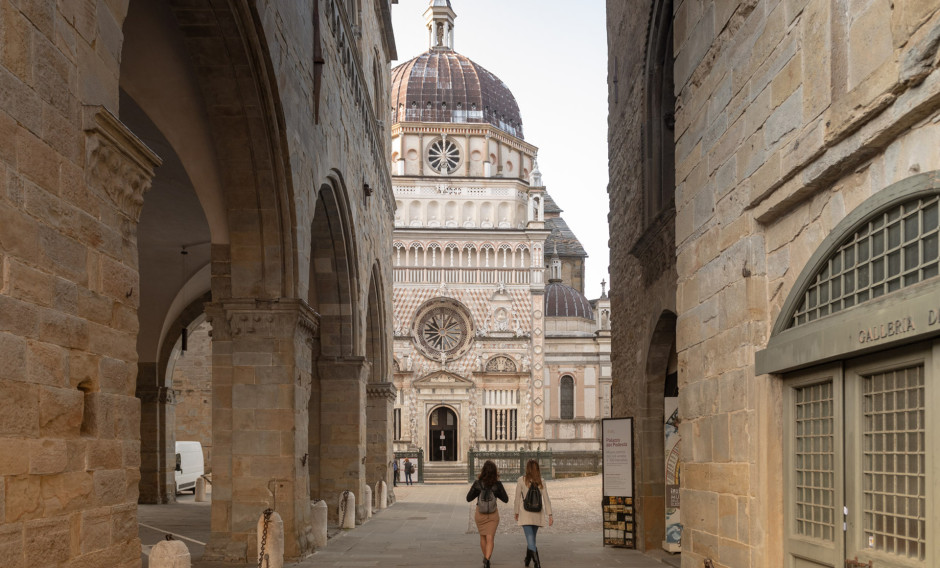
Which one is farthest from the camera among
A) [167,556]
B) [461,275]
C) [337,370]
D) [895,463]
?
[461,275]

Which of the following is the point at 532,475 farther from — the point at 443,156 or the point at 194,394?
the point at 443,156

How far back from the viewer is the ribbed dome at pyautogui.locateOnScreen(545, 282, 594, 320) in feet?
203

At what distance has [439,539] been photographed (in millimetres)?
16438

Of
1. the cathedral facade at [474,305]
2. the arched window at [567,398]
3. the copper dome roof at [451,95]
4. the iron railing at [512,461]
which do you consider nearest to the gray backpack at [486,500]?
the iron railing at [512,461]

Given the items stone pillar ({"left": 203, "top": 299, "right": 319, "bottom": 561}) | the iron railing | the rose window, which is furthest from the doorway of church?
stone pillar ({"left": 203, "top": 299, "right": 319, "bottom": 561})

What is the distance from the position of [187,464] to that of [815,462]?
26571 mm

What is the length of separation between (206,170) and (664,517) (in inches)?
293

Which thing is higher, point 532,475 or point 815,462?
point 815,462

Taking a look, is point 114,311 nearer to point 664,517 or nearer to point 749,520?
point 749,520

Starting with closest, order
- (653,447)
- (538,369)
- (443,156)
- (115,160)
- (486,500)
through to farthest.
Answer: (115,160)
(486,500)
(653,447)
(538,369)
(443,156)

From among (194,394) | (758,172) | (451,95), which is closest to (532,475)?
(758,172)

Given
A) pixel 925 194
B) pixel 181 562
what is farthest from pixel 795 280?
pixel 181 562

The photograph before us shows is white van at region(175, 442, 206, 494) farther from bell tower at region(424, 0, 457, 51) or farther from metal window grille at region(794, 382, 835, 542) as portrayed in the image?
bell tower at region(424, 0, 457, 51)

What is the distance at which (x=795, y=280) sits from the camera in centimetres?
523
